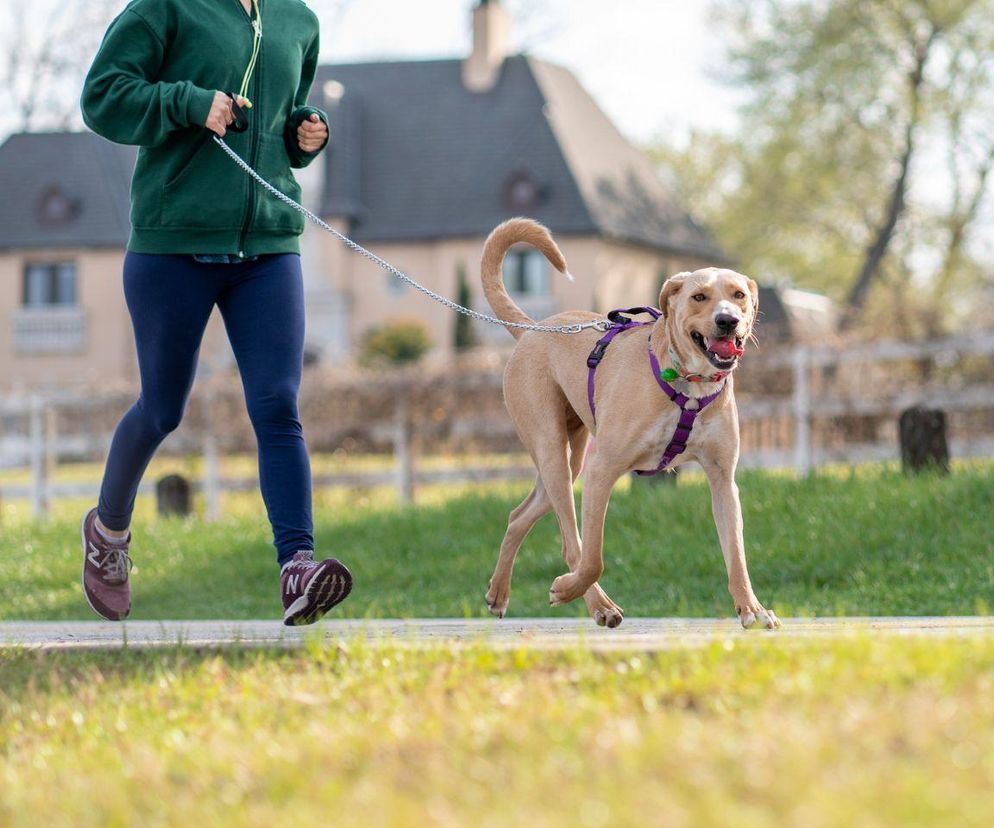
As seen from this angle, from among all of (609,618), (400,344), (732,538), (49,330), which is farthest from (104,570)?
(49,330)

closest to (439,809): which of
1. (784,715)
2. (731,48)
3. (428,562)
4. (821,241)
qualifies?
(784,715)

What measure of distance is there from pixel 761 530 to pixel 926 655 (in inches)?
197

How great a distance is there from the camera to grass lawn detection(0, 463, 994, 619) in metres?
7.45

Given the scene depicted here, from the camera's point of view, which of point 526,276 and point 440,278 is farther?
point 440,278

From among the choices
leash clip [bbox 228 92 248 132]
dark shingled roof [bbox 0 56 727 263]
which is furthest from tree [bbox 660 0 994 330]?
leash clip [bbox 228 92 248 132]

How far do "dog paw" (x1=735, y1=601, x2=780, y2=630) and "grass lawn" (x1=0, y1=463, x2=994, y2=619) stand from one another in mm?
→ 1683

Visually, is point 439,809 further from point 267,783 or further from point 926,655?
point 926,655

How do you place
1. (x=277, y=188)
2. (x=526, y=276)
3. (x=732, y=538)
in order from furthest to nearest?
1. (x=526, y=276)
2. (x=277, y=188)
3. (x=732, y=538)

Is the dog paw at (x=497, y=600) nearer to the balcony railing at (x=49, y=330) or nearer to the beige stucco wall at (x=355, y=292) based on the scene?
the beige stucco wall at (x=355, y=292)

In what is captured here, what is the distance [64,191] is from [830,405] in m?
28.5

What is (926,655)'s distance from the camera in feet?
11.6

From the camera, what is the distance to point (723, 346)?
486 cm

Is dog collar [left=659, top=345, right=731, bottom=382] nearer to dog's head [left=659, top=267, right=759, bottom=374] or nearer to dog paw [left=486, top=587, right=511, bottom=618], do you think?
dog's head [left=659, top=267, right=759, bottom=374]

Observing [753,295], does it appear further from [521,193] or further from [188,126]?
[521,193]
